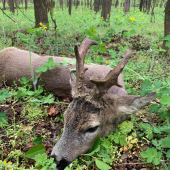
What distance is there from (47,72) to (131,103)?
7.64ft

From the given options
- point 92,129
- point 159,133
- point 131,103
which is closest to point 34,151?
point 92,129

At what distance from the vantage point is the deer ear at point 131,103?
2.43 meters

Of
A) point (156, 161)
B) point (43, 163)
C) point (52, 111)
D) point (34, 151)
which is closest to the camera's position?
point (43, 163)

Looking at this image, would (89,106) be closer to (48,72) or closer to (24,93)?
(24,93)

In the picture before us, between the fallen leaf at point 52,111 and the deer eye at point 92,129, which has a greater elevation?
the deer eye at point 92,129

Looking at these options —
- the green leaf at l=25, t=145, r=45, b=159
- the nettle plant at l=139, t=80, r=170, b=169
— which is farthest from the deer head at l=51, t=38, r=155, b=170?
the nettle plant at l=139, t=80, r=170, b=169

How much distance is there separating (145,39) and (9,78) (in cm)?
610

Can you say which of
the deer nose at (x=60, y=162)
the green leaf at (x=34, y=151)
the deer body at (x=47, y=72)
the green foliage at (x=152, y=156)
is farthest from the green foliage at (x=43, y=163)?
the deer body at (x=47, y=72)

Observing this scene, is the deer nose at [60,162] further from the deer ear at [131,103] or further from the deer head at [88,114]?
the deer ear at [131,103]

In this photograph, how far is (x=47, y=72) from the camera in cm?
415

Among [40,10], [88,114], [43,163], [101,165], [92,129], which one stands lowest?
[101,165]

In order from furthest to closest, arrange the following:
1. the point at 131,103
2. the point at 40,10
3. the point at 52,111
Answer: the point at 40,10 < the point at 52,111 < the point at 131,103

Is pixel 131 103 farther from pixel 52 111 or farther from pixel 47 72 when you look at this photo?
pixel 47 72

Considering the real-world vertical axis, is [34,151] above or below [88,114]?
below
